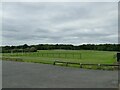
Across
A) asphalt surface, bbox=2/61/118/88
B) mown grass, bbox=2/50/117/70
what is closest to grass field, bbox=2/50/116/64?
mown grass, bbox=2/50/117/70

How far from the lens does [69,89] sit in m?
10.4

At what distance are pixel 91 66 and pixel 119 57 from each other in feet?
10.0

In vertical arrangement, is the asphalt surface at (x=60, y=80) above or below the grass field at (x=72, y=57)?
below

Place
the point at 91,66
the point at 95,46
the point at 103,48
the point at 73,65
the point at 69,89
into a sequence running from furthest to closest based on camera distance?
the point at 95,46 → the point at 103,48 → the point at 73,65 → the point at 91,66 → the point at 69,89

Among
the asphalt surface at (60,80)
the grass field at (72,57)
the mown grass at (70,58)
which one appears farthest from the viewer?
the grass field at (72,57)

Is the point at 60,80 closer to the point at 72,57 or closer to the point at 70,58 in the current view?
the point at 70,58

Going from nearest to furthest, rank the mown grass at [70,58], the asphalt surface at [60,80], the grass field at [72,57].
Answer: the asphalt surface at [60,80], the mown grass at [70,58], the grass field at [72,57]

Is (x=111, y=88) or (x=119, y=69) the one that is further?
(x=119, y=69)

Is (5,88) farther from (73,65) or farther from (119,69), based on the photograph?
(73,65)

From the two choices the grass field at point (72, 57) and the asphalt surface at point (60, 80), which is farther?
the grass field at point (72, 57)

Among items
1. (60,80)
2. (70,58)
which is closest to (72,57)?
(70,58)

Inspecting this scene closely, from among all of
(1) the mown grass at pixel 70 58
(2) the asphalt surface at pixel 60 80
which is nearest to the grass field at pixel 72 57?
(1) the mown grass at pixel 70 58

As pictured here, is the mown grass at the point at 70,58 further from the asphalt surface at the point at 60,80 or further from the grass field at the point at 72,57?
the asphalt surface at the point at 60,80

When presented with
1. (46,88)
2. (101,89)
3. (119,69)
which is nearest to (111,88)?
(101,89)
